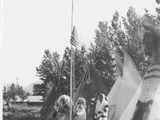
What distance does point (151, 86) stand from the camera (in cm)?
454

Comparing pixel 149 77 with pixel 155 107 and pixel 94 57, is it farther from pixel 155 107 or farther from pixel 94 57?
pixel 94 57

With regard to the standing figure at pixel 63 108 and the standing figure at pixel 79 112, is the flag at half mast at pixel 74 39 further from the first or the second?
the standing figure at pixel 63 108

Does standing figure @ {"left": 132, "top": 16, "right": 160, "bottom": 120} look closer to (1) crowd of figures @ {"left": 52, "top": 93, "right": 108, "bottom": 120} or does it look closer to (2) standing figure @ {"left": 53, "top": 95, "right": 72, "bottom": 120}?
(1) crowd of figures @ {"left": 52, "top": 93, "right": 108, "bottom": 120}

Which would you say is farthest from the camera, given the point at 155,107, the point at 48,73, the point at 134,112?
the point at 48,73

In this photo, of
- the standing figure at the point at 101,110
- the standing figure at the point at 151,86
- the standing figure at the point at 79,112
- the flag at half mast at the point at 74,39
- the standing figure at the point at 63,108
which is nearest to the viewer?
the standing figure at the point at 151,86

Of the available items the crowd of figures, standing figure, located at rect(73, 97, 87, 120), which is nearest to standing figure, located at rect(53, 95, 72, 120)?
the crowd of figures

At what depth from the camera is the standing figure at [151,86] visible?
4.46 m

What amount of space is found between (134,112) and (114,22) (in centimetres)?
1266

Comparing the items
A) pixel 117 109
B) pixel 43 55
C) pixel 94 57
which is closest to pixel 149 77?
pixel 117 109

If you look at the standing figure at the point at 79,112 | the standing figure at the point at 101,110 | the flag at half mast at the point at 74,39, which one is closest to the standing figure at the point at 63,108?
the standing figure at the point at 79,112

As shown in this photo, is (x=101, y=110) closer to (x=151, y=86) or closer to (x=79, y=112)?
(x=79, y=112)

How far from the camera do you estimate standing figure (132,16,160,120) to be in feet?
14.6

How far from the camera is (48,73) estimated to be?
16703 mm

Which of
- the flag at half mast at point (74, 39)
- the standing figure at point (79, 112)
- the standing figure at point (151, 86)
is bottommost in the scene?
the standing figure at point (79, 112)
